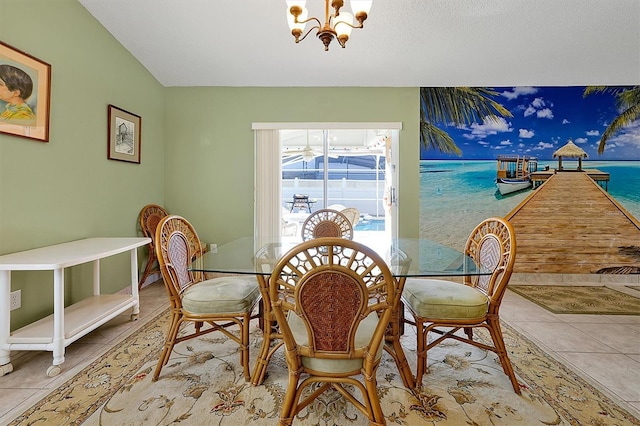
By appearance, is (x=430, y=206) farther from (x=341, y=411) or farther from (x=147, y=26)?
(x=147, y=26)

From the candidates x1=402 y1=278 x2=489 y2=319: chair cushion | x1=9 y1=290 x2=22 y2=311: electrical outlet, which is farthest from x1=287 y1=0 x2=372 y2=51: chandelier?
x1=9 y1=290 x2=22 y2=311: electrical outlet

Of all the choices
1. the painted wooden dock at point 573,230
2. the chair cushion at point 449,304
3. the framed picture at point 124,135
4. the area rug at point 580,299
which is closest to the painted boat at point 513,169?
the painted wooden dock at point 573,230

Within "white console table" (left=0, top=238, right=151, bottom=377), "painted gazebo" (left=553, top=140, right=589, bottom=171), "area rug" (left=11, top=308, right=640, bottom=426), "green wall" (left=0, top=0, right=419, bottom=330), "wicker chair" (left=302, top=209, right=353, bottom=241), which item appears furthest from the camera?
"painted gazebo" (left=553, top=140, right=589, bottom=171)

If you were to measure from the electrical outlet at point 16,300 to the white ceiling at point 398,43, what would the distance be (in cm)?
229

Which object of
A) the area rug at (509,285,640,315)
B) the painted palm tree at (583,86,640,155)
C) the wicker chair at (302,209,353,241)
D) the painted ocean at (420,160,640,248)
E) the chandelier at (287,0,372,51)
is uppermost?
the painted palm tree at (583,86,640,155)

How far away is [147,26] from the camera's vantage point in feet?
9.05

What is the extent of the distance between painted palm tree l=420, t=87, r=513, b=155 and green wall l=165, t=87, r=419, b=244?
172mm

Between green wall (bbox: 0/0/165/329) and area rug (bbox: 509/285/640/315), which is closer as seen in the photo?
green wall (bbox: 0/0/165/329)

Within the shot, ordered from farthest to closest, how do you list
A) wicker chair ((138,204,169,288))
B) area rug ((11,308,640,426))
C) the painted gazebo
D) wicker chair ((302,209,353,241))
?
the painted gazebo
wicker chair ((138,204,169,288))
wicker chair ((302,209,353,241))
area rug ((11,308,640,426))

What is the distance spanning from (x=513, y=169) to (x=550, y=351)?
2.69 m

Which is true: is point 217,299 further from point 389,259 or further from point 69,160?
point 69,160

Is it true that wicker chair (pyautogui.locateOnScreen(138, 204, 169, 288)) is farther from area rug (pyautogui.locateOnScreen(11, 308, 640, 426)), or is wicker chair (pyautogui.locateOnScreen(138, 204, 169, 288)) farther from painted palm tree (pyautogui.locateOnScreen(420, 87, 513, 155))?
painted palm tree (pyautogui.locateOnScreen(420, 87, 513, 155))

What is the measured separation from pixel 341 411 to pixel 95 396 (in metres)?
1.26

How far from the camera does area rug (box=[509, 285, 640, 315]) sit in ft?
9.59
